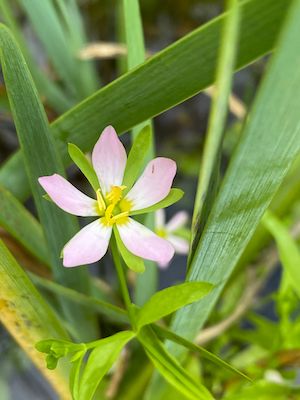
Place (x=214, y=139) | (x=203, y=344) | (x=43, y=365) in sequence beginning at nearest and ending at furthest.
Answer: (x=214, y=139), (x=43, y=365), (x=203, y=344)

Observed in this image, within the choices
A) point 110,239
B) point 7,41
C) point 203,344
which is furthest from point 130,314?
point 203,344

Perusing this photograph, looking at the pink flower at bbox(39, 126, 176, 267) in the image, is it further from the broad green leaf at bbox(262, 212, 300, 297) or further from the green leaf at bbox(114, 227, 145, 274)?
the broad green leaf at bbox(262, 212, 300, 297)

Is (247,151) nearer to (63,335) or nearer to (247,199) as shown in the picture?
(247,199)

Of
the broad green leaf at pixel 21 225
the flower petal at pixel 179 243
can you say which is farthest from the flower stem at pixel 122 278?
the flower petal at pixel 179 243

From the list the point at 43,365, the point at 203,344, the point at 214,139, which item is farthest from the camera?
the point at 203,344

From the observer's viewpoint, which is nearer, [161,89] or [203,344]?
[161,89]

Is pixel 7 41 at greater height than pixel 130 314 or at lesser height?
greater

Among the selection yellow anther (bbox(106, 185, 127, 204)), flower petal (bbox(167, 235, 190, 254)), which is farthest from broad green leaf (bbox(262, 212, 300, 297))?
yellow anther (bbox(106, 185, 127, 204))
